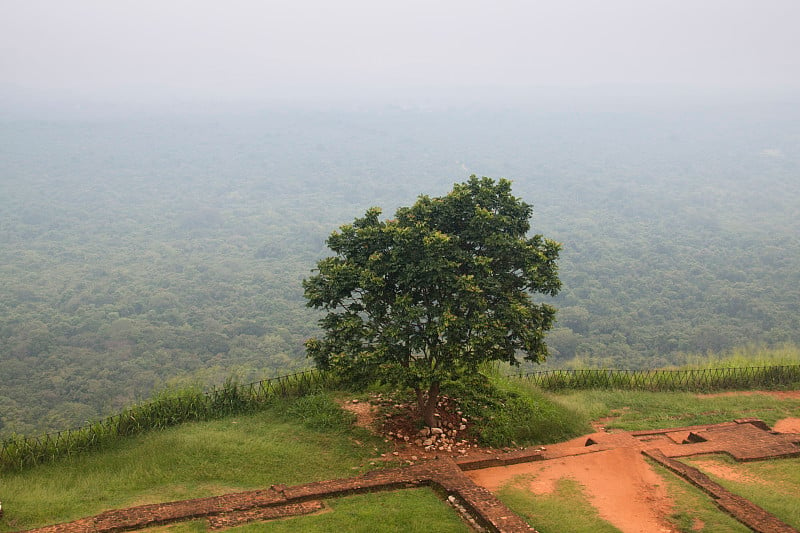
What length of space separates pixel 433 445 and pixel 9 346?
40704mm

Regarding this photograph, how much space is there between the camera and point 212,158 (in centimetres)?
12488

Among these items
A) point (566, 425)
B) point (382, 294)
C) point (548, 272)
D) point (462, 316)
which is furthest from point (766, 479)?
point (382, 294)

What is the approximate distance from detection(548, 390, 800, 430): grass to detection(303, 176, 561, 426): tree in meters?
4.08

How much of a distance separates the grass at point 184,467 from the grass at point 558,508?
8.41 feet

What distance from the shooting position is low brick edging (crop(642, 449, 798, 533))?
27.4ft

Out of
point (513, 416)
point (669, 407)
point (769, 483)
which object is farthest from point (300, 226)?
point (769, 483)

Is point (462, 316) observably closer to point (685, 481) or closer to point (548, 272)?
point (548, 272)

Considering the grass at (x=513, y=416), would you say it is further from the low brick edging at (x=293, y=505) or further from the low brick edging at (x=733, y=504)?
the low brick edging at (x=293, y=505)

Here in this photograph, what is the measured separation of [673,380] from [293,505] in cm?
1179

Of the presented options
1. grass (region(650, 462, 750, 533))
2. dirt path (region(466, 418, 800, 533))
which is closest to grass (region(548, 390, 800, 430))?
dirt path (region(466, 418, 800, 533))

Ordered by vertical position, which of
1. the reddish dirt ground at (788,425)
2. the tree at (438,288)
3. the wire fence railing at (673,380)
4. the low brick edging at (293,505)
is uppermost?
the tree at (438,288)

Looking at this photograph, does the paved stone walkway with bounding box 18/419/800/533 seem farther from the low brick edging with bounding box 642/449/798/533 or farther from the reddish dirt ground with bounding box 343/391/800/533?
the reddish dirt ground with bounding box 343/391/800/533

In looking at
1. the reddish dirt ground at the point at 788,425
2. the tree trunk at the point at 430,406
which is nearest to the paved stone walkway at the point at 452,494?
the tree trunk at the point at 430,406

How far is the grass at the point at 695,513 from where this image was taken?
8.45m
